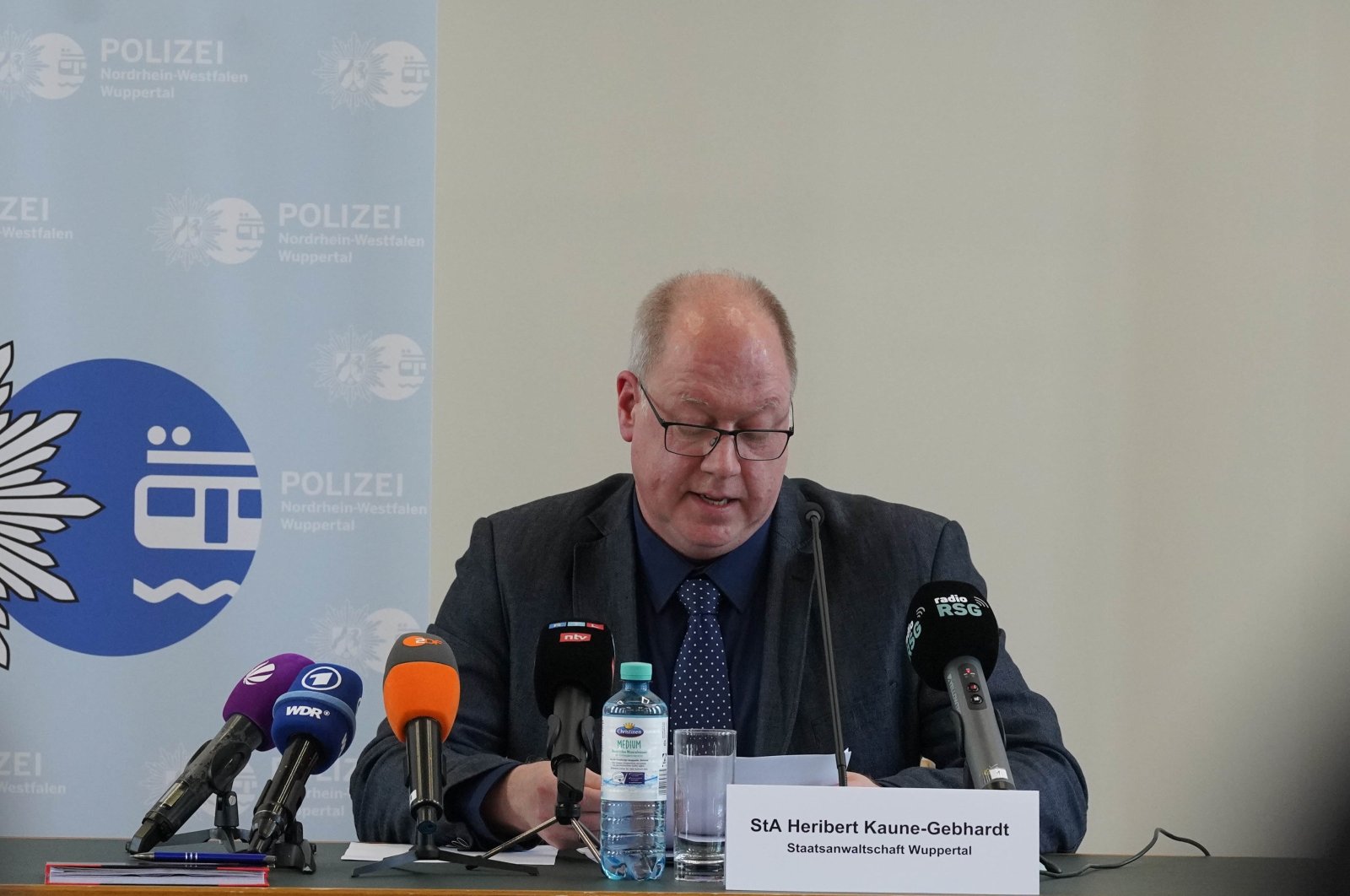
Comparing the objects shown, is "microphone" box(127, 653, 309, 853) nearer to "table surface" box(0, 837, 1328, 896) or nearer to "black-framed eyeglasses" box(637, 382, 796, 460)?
"table surface" box(0, 837, 1328, 896)

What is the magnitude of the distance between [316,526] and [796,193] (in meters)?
1.55

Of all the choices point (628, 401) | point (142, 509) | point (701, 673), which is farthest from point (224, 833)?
point (142, 509)

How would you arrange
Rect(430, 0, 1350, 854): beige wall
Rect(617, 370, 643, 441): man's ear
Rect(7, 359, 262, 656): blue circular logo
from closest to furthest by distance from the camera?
Rect(617, 370, 643, 441): man's ear < Rect(7, 359, 262, 656): blue circular logo < Rect(430, 0, 1350, 854): beige wall

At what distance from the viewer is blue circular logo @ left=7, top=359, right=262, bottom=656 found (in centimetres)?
331

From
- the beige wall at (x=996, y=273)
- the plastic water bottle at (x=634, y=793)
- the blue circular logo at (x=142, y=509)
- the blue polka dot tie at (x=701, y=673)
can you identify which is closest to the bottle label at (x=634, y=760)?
the plastic water bottle at (x=634, y=793)

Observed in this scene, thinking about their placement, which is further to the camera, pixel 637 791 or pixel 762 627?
pixel 762 627

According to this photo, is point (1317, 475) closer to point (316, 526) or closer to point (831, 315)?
point (831, 315)

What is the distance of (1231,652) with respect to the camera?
3.77 meters

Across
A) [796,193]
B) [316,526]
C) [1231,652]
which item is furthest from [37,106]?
[1231,652]

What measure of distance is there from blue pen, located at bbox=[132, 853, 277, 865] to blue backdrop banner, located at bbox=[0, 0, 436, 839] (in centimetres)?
173

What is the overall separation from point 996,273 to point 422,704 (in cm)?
248

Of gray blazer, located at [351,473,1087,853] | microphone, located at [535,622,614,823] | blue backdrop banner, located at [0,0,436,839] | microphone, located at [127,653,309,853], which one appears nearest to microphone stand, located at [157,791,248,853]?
microphone, located at [127,653,309,853]

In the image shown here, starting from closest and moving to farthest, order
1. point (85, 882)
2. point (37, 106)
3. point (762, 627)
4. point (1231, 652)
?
point (85, 882)
point (762, 627)
point (37, 106)
point (1231, 652)

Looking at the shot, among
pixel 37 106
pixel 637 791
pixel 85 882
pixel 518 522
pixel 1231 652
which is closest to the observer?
pixel 85 882
